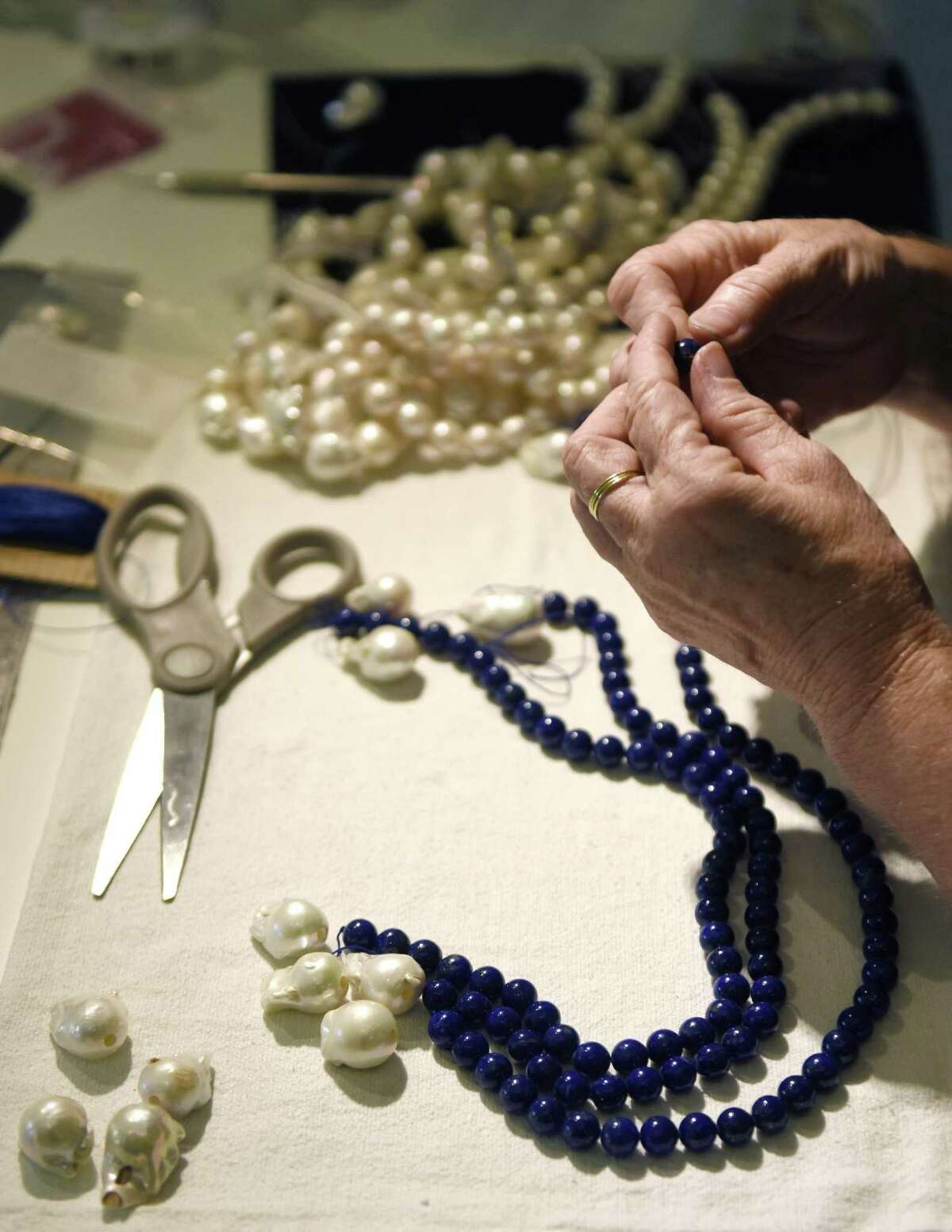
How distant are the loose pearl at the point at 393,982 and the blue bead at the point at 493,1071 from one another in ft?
0.20

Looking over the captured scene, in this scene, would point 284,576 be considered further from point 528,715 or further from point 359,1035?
point 359,1035

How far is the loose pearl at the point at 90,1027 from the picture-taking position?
0.74 meters

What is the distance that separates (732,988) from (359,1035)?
23 centimetres

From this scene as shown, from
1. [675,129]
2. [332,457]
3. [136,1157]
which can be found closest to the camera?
[136,1157]

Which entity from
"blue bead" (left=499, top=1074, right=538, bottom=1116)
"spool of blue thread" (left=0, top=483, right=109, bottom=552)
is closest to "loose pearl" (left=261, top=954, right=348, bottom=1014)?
"blue bead" (left=499, top=1074, right=538, bottom=1116)

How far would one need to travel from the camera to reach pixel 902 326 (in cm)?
99

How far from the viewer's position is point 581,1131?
0.71 m

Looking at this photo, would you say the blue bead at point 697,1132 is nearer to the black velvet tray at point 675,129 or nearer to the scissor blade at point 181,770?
the scissor blade at point 181,770

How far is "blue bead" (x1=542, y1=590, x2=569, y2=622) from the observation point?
1.04 m

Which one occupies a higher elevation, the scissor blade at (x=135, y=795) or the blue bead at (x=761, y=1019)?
the blue bead at (x=761, y=1019)

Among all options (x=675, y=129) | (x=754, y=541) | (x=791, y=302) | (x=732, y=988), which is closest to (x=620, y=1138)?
(x=732, y=988)

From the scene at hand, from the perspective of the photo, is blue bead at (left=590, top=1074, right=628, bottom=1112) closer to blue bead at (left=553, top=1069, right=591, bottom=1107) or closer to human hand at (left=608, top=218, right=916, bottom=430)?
blue bead at (left=553, top=1069, right=591, bottom=1107)

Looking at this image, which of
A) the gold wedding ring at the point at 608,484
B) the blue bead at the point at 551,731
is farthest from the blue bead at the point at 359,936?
the gold wedding ring at the point at 608,484

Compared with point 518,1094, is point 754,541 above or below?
above
